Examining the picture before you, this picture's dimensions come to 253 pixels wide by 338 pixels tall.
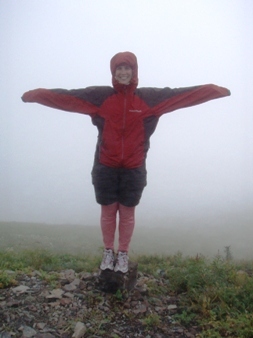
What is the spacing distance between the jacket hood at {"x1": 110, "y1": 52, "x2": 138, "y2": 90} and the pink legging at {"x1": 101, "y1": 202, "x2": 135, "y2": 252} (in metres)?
1.67

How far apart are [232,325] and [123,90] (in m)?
3.29

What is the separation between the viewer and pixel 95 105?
4.92m

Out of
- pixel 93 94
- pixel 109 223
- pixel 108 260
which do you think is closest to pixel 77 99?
pixel 93 94

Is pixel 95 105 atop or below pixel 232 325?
atop

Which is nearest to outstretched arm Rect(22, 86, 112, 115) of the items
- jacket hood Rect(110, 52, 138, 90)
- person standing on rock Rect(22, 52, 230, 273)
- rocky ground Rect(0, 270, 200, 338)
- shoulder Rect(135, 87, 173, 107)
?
person standing on rock Rect(22, 52, 230, 273)

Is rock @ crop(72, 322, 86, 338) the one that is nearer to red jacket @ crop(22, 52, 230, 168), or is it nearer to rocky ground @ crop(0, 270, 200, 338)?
rocky ground @ crop(0, 270, 200, 338)

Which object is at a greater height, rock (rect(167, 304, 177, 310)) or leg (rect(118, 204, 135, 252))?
leg (rect(118, 204, 135, 252))

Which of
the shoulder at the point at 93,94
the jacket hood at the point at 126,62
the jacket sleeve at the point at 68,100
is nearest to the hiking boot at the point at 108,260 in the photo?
the jacket sleeve at the point at 68,100

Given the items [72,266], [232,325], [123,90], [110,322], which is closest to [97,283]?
[110,322]

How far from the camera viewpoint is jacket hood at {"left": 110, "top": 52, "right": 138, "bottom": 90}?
4.74m

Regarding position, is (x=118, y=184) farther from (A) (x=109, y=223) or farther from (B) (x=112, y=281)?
(B) (x=112, y=281)

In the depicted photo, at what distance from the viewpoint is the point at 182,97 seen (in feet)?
16.4

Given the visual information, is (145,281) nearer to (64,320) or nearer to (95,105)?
(64,320)

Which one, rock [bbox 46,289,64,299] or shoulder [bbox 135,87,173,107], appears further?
shoulder [bbox 135,87,173,107]
